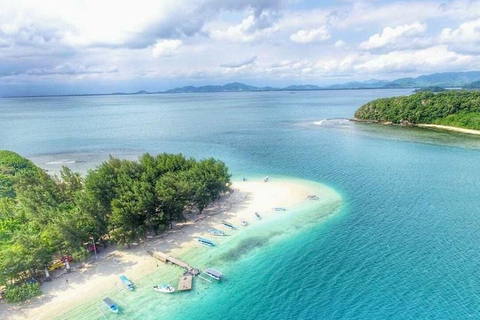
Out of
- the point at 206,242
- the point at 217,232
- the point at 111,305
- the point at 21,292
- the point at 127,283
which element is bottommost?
the point at 111,305

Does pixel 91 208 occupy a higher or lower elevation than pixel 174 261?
higher

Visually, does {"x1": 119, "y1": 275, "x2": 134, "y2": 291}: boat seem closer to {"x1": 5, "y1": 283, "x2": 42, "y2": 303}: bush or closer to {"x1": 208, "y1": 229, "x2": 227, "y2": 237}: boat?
{"x1": 5, "y1": 283, "x2": 42, "y2": 303}: bush

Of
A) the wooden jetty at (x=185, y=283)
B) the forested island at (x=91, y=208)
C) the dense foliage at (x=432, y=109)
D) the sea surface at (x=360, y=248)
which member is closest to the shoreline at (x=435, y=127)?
the dense foliage at (x=432, y=109)

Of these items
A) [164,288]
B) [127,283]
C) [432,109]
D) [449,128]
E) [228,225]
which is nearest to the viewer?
[164,288]

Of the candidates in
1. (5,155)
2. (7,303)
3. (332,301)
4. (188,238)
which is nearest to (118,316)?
(7,303)

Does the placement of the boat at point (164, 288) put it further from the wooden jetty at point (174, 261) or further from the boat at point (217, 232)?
the boat at point (217, 232)

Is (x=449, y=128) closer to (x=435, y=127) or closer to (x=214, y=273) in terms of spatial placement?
(x=435, y=127)

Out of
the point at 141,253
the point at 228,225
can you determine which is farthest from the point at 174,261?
the point at 228,225
